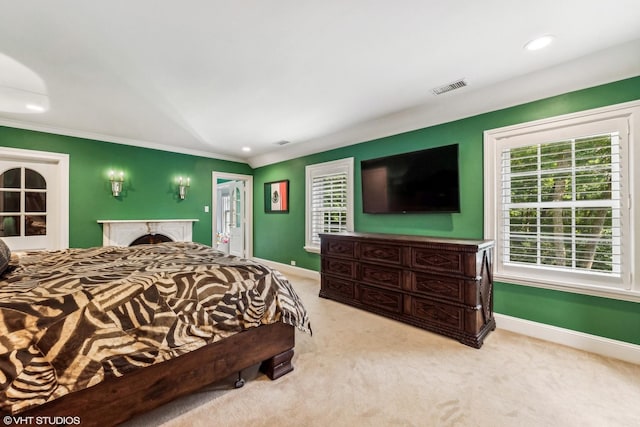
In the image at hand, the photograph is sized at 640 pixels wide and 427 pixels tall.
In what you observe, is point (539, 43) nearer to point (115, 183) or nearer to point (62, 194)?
point (115, 183)

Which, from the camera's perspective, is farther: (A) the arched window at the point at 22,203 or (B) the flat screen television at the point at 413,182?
(A) the arched window at the point at 22,203

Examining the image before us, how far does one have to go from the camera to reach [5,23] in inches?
69.7

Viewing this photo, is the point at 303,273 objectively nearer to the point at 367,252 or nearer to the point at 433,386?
the point at 367,252

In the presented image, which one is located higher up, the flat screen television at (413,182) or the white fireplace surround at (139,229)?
the flat screen television at (413,182)

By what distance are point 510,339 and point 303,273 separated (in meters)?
3.30

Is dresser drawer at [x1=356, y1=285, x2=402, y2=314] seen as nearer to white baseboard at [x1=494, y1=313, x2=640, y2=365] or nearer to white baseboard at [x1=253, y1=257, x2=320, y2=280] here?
white baseboard at [x1=494, y1=313, x2=640, y2=365]

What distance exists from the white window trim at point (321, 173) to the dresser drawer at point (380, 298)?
1196mm

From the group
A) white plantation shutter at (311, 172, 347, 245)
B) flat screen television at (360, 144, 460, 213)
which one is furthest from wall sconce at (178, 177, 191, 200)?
flat screen television at (360, 144, 460, 213)

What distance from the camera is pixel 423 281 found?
275cm

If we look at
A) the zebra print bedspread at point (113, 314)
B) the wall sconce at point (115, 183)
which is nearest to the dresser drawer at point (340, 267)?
the zebra print bedspread at point (113, 314)

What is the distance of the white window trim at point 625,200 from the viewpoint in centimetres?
212

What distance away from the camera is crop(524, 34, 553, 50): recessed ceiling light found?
1.95 m

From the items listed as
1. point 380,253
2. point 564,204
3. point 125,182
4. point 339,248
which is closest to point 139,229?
point 125,182

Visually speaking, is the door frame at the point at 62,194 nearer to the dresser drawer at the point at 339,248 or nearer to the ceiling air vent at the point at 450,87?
the dresser drawer at the point at 339,248
